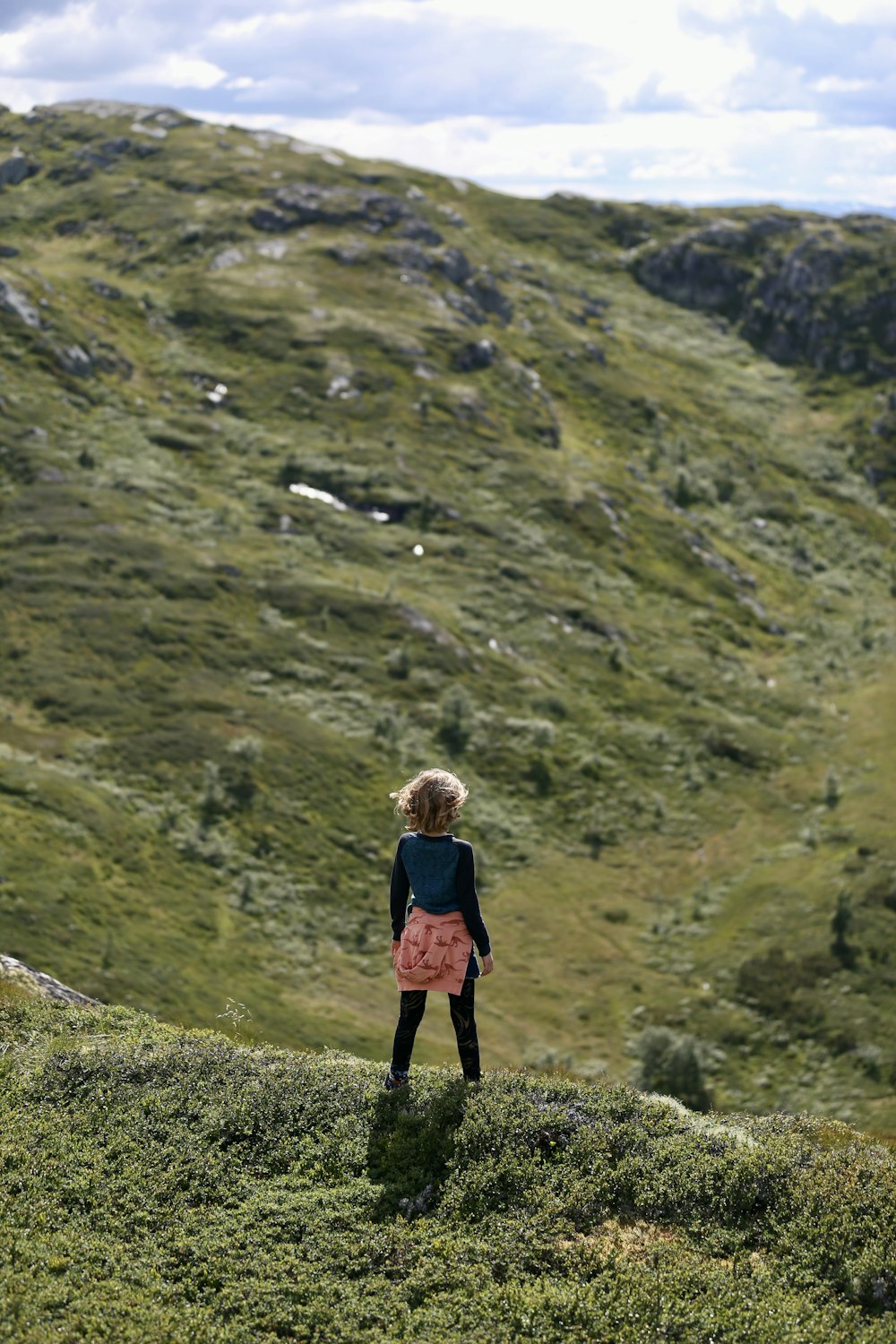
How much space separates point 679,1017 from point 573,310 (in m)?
126

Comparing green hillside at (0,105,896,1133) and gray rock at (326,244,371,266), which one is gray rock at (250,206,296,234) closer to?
green hillside at (0,105,896,1133)

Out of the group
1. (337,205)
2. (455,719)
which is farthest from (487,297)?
(455,719)

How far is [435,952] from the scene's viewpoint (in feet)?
38.8

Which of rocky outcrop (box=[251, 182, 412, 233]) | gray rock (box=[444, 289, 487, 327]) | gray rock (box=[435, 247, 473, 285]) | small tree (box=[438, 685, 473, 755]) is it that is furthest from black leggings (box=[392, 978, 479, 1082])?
rocky outcrop (box=[251, 182, 412, 233])

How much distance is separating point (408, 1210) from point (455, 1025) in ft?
6.43

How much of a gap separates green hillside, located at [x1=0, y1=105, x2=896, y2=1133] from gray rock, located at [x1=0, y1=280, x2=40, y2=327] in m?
0.51

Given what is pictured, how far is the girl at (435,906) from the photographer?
11484mm

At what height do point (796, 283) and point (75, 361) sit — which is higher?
point (796, 283)

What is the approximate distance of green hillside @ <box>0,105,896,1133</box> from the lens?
156 ft

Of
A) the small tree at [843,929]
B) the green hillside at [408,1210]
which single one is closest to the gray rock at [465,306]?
the small tree at [843,929]

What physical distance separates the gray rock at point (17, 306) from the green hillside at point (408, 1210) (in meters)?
92.2

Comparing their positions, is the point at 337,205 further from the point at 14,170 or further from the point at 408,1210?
the point at 408,1210

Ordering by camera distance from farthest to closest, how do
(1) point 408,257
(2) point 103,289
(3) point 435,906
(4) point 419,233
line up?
(4) point 419,233 → (1) point 408,257 → (2) point 103,289 → (3) point 435,906

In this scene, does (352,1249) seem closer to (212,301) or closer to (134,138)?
(212,301)
